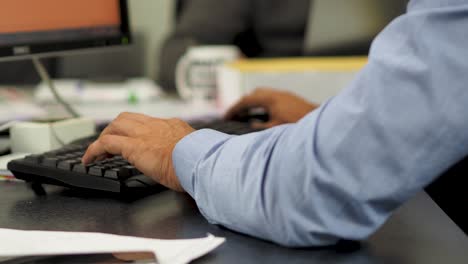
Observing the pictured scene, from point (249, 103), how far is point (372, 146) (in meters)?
0.63

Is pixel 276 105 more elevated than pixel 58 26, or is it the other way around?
pixel 58 26

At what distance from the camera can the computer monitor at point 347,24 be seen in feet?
4.31

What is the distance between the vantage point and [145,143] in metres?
0.70

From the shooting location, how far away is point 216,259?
21.1 inches

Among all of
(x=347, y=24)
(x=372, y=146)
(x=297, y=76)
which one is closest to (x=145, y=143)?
(x=372, y=146)

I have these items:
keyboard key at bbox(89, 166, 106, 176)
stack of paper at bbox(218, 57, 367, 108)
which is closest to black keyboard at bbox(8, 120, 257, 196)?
keyboard key at bbox(89, 166, 106, 176)

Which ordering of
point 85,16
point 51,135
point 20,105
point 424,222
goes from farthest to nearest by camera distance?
point 20,105 < point 85,16 < point 51,135 < point 424,222

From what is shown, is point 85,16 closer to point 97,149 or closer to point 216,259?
point 97,149

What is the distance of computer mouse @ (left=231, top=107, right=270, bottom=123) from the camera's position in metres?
1.15

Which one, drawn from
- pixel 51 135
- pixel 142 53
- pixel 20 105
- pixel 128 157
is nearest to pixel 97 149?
pixel 128 157

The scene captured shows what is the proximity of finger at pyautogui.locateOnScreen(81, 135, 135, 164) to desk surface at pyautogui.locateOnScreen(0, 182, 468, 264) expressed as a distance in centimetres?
5

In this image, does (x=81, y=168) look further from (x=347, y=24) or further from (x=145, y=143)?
(x=347, y=24)

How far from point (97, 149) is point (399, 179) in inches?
13.6

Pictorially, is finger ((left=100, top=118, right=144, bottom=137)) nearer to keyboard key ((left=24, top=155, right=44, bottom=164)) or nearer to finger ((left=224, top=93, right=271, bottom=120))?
keyboard key ((left=24, top=155, right=44, bottom=164))
